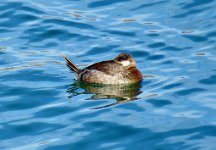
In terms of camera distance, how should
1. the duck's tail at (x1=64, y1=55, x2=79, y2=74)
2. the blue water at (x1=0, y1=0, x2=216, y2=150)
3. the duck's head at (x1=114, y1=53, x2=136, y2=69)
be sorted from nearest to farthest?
1. the blue water at (x1=0, y1=0, x2=216, y2=150)
2. the duck's head at (x1=114, y1=53, x2=136, y2=69)
3. the duck's tail at (x1=64, y1=55, x2=79, y2=74)

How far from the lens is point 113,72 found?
1644cm

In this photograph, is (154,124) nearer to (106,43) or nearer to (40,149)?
(40,149)

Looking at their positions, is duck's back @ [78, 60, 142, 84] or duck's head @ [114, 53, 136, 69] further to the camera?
duck's head @ [114, 53, 136, 69]

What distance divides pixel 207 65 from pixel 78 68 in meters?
2.93

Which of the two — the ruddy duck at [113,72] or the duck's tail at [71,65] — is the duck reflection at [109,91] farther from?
the duck's tail at [71,65]

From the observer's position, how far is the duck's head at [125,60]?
1650 cm

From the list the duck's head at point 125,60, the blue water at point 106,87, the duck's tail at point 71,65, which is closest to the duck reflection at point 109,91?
the blue water at point 106,87

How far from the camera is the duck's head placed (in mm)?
A: 16500

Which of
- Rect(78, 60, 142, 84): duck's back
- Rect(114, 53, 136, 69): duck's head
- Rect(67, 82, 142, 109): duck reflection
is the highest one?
Rect(114, 53, 136, 69): duck's head

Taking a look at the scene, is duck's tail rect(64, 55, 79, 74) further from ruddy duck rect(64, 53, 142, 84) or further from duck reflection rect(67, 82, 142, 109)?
duck reflection rect(67, 82, 142, 109)

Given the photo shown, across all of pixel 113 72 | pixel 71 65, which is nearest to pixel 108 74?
pixel 113 72

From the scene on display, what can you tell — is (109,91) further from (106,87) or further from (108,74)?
(108,74)

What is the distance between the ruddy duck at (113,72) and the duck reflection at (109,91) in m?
0.12

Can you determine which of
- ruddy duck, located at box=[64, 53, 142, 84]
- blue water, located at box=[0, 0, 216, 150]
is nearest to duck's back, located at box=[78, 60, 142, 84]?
ruddy duck, located at box=[64, 53, 142, 84]
